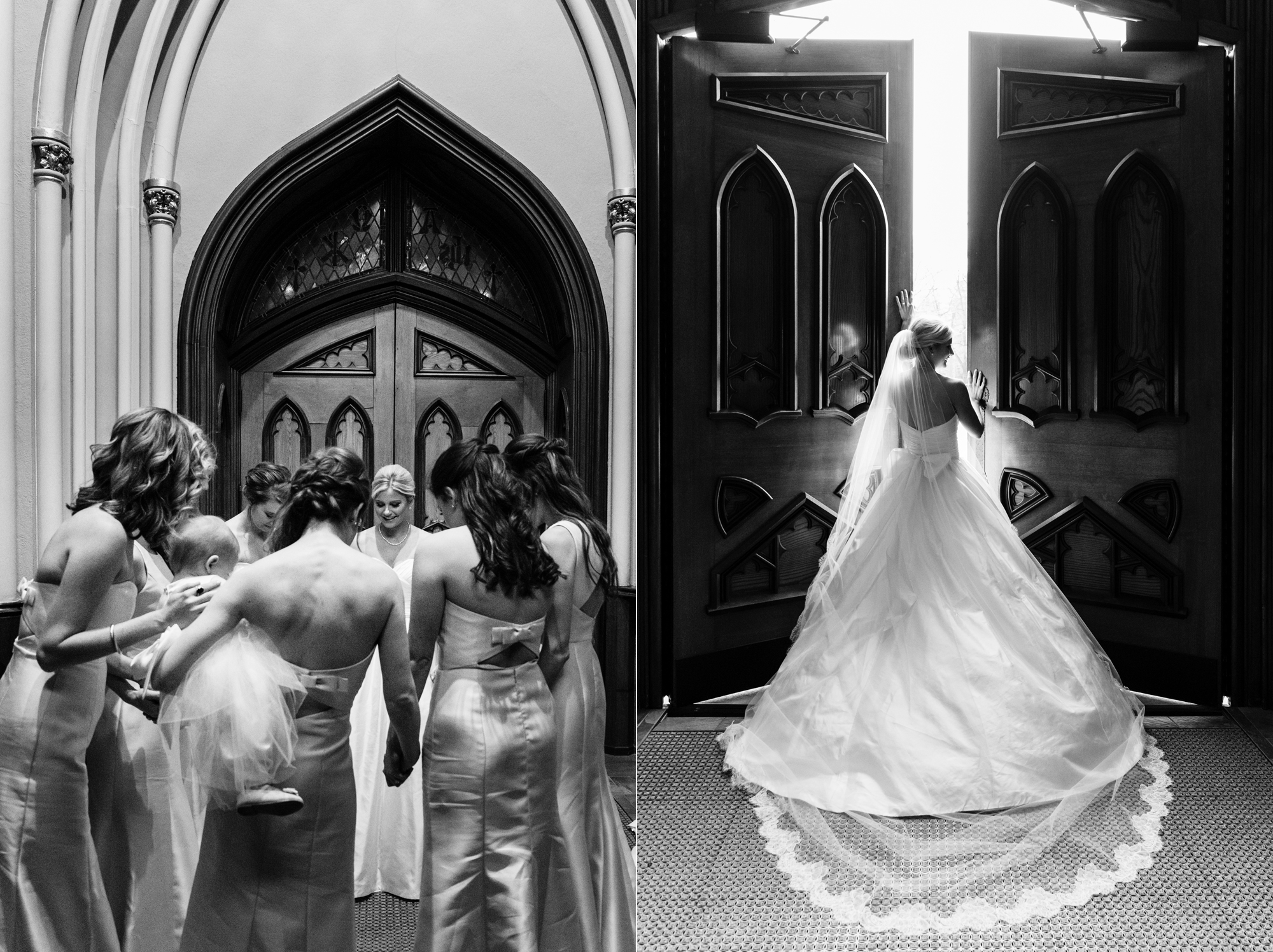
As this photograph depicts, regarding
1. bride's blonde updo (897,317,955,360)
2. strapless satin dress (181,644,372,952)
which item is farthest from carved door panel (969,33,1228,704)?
strapless satin dress (181,644,372,952)

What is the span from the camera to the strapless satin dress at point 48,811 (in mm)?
1342

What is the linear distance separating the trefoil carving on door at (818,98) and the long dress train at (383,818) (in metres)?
1.92

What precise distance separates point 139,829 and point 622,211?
3.97 feet

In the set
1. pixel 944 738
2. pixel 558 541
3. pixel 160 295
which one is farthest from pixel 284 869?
pixel 944 738

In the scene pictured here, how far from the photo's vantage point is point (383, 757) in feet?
4.90

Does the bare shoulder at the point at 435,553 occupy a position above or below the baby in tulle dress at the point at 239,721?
above

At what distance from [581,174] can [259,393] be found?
2.03 ft

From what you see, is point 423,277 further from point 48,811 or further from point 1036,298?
point 1036,298

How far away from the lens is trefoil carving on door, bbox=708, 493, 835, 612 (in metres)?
2.85

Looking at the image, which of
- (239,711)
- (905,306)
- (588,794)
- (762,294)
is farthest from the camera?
(762,294)

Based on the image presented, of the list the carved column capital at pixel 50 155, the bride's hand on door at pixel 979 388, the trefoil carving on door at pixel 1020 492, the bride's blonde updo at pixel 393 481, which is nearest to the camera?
the carved column capital at pixel 50 155

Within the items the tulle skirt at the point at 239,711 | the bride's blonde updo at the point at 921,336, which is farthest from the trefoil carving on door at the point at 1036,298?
the tulle skirt at the point at 239,711

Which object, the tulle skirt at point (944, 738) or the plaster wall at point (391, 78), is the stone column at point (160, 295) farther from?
the tulle skirt at point (944, 738)

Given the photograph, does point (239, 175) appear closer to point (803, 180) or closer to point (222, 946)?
point (222, 946)
